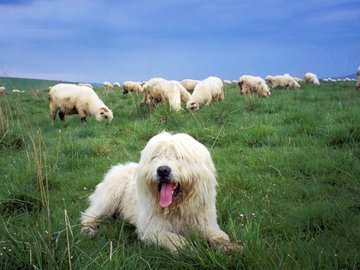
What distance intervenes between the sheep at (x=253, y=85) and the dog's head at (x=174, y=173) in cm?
1680

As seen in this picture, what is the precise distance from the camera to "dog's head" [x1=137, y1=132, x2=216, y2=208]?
405 centimetres

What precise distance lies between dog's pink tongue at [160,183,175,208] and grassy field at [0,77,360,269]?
412 millimetres

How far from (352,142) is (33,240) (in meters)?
5.61

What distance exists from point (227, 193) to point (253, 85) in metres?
16.6

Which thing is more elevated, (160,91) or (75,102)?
(160,91)

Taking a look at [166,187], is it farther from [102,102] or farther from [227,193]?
[102,102]

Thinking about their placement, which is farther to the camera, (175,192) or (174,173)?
(175,192)

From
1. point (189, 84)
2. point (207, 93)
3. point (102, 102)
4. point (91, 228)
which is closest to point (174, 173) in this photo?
point (91, 228)

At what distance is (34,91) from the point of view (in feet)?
79.4

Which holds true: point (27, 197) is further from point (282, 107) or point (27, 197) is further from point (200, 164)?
point (282, 107)

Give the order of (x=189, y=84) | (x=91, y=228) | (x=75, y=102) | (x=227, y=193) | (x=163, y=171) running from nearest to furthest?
(x=163, y=171)
(x=91, y=228)
(x=227, y=193)
(x=75, y=102)
(x=189, y=84)

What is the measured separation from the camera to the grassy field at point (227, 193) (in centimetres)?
333

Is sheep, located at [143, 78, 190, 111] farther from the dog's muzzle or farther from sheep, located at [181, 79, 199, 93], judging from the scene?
the dog's muzzle

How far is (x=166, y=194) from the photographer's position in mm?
4086
